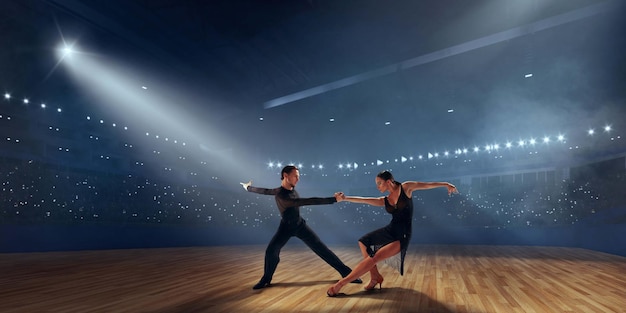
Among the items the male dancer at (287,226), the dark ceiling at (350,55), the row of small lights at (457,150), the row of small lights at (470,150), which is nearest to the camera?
the male dancer at (287,226)

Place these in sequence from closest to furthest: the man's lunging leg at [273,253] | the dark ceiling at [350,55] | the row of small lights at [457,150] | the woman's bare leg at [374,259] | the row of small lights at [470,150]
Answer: the woman's bare leg at [374,259]
the man's lunging leg at [273,253]
the dark ceiling at [350,55]
the row of small lights at [457,150]
the row of small lights at [470,150]

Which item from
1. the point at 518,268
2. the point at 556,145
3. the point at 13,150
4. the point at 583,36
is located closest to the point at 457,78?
the point at 583,36

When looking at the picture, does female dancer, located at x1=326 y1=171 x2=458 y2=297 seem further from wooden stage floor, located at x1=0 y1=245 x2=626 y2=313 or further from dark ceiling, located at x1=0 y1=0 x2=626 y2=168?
dark ceiling, located at x1=0 y1=0 x2=626 y2=168

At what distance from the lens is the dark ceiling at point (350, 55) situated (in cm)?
729

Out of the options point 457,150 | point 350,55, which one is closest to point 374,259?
point 350,55

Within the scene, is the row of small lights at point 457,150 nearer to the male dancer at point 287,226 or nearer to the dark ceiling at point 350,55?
the dark ceiling at point 350,55

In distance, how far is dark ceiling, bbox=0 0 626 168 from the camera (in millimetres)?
7293

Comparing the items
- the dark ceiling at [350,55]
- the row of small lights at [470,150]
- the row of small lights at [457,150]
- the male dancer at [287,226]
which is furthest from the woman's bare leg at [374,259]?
the row of small lights at [470,150]

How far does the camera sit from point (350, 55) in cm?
904

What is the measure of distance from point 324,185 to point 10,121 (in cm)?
1401

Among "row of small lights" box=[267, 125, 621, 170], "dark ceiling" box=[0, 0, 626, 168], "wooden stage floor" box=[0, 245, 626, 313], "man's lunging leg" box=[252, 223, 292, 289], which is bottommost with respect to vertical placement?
"wooden stage floor" box=[0, 245, 626, 313]

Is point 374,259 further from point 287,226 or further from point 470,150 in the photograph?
point 470,150

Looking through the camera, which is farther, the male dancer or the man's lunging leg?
the man's lunging leg

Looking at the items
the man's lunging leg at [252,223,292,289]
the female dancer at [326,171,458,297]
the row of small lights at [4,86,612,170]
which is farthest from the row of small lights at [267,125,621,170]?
the man's lunging leg at [252,223,292,289]
